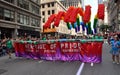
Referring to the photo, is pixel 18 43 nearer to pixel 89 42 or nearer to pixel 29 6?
pixel 89 42

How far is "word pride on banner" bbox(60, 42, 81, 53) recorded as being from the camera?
17.8 meters

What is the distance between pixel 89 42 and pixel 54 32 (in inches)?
2637

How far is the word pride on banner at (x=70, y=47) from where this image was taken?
17766mm

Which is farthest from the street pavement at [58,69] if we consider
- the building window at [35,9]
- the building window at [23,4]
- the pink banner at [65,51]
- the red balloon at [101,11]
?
the building window at [35,9]

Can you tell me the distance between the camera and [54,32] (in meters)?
84.2

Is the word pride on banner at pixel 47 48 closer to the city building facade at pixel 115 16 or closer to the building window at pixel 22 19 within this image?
the building window at pixel 22 19

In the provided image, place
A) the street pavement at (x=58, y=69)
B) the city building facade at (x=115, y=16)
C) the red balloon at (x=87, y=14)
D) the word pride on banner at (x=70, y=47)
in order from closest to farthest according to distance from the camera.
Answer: the street pavement at (x=58, y=69) → the word pride on banner at (x=70, y=47) → the red balloon at (x=87, y=14) → the city building facade at (x=115, y=16)

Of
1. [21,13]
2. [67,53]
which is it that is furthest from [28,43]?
[21,13]

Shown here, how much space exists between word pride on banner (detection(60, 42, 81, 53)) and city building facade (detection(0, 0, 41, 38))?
81.8 feet

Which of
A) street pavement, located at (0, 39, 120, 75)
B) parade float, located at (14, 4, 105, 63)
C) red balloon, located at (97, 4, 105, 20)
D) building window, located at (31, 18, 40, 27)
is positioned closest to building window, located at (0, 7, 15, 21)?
building window, located at (31, 18, 40, 27)

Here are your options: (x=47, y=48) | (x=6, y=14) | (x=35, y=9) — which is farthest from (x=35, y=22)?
(x=47, y=48)

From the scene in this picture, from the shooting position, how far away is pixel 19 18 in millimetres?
49562

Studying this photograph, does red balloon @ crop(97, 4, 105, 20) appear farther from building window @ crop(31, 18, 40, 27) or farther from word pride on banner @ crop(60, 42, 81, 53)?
building window @ crop(31, 18, 40, 27)

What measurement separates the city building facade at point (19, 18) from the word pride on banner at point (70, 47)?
2494 cm
